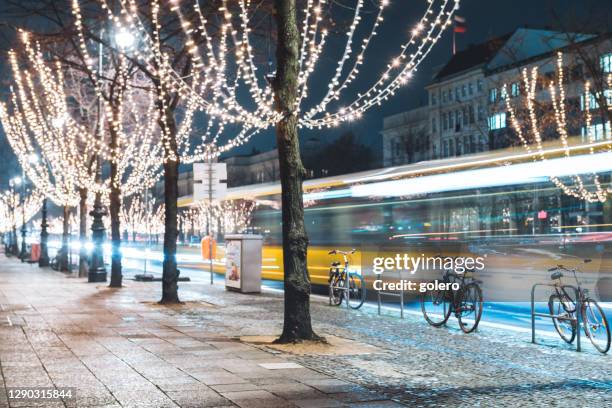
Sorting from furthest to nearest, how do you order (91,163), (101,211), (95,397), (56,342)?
1. (91,163)
2. (101,211)
3. (56,342)
4. (95,397)

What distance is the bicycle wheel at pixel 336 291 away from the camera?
63.2ft

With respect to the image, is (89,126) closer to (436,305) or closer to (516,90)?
(436,305)

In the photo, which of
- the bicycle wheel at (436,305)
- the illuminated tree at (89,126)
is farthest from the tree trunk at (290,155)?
the illuminated tree at (89,126)

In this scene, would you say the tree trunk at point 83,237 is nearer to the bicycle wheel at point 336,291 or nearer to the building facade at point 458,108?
the bicycle wheel at point 336,291

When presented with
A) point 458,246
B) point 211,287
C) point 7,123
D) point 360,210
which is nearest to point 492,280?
point 458,246

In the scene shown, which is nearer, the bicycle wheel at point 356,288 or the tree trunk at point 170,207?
the bicycle wheel at point 356,288

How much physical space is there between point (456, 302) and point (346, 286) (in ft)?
15.3

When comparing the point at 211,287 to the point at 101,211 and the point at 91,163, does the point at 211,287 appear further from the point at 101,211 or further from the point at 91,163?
Result: the point at 91,163

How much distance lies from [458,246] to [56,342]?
9.43 m

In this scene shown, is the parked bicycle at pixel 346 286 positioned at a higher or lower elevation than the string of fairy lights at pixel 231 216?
lower

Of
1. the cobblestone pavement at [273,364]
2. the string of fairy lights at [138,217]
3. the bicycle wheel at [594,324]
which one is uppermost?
the string of fairy lights at [138,217]

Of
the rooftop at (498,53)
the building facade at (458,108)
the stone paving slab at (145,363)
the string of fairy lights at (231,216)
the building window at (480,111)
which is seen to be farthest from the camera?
the building window at (480,111)

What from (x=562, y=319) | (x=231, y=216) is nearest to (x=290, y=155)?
(x=562, y=319)

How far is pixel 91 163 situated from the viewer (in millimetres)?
31344
